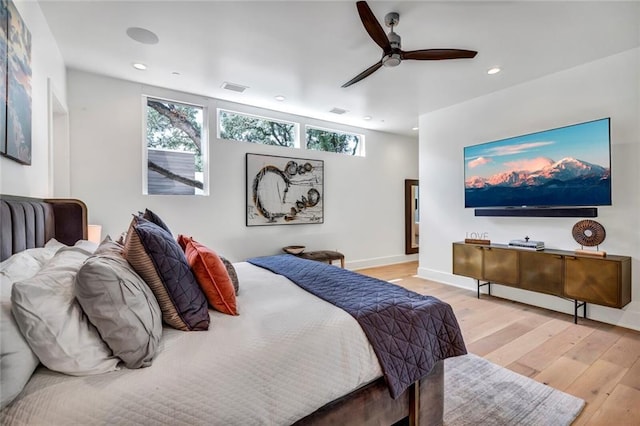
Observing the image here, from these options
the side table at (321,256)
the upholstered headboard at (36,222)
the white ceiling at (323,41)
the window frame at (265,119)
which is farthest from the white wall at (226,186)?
the upholstered headboard at (36,222)

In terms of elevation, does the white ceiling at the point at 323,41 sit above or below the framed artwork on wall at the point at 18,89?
above

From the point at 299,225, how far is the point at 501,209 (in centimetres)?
299

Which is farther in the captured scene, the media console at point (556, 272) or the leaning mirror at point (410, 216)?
the leaning mirror at point (410, 216)

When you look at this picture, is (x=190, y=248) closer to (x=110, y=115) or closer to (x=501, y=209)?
(x=110, y=115)

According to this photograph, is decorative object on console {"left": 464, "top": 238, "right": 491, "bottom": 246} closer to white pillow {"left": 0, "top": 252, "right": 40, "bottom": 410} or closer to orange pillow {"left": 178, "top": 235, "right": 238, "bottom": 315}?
orange pillow {"left": 178, "top": 235, "right": 238, "bottom": 315}

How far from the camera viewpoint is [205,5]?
2217 mm

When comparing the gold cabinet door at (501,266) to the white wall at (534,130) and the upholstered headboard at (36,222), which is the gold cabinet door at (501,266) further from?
the upholstered headboard at (36,222)

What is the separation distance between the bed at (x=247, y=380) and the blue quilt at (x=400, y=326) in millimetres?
42

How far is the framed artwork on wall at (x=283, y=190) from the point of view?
4.43 meters

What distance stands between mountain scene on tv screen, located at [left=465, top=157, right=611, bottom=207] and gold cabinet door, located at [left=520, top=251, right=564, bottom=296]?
2.04 feet

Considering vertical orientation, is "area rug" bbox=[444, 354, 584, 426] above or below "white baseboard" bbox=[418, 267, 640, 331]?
below

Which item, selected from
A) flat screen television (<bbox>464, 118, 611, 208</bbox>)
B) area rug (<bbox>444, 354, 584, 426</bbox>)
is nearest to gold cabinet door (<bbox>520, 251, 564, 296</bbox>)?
flat screen television (<bbox>464, 118, 611, 208</bbox>)

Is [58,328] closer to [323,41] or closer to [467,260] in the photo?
[323,41]

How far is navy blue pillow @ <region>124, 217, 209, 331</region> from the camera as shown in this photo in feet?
3.98
